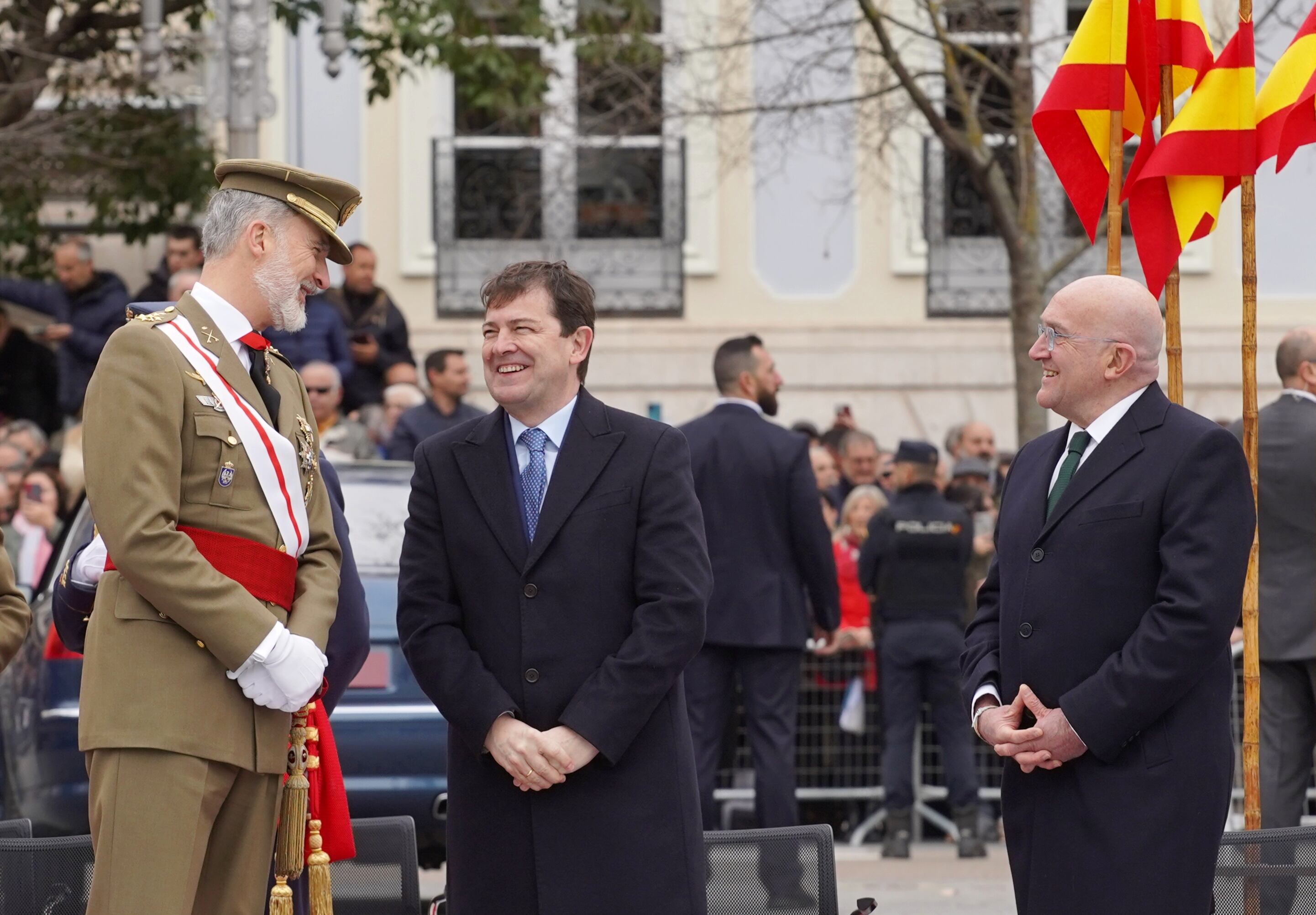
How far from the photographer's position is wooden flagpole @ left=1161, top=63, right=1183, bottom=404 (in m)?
6.11

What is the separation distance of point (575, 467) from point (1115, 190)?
2.21 metres

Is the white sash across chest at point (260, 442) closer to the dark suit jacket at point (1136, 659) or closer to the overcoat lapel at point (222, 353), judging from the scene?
the overcoat lapel at point (222, 353)

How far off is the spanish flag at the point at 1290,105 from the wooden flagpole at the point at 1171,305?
0.92ft

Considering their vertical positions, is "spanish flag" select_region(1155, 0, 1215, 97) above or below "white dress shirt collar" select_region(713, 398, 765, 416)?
above

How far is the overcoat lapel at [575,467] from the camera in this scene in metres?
4.82

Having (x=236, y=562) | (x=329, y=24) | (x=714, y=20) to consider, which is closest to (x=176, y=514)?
(x=236, y=562)

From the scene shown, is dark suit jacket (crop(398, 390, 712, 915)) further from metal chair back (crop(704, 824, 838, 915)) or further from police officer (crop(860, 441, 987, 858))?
police officer (crop(860, 441, 987, 858))

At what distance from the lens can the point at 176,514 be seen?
4406 mm

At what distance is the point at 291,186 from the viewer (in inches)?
186

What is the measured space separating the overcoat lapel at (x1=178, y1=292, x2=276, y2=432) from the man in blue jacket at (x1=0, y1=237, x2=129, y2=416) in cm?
780

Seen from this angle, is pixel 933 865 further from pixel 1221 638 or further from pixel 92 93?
pixel 92 93

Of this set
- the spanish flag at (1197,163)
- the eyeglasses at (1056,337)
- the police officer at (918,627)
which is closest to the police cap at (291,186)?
the eyeglasses at (1056,337)

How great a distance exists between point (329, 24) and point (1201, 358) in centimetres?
963

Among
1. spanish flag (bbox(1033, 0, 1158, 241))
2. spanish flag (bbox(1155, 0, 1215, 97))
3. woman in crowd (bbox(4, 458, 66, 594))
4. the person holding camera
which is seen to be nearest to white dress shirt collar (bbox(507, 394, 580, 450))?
spanish flag (bbox(1033, 0, 1158, 241))
